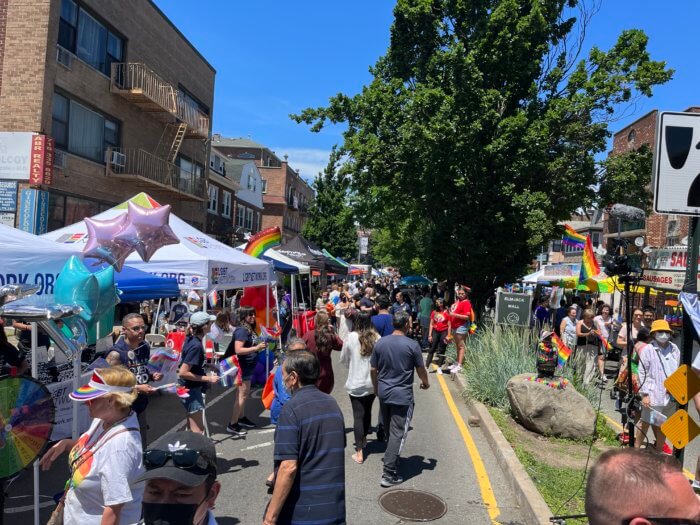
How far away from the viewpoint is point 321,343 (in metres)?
6.49

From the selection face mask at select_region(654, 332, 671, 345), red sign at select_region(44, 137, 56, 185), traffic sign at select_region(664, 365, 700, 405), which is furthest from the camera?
red sign at select_region(44, 137, 56, 185)

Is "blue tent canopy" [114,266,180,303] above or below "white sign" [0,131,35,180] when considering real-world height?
below

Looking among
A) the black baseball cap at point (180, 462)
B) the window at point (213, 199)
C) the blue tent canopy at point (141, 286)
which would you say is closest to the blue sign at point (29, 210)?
the blue tent canopy at point (141, 286)

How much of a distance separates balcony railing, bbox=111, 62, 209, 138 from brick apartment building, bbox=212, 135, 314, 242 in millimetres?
30376

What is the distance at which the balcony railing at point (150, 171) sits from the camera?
61.8 ft

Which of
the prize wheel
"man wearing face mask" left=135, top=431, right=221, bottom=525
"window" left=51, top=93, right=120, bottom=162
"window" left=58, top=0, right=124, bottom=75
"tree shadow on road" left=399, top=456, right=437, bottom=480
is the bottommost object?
"tree shadow on road" left=399, top=456, right=437, bottom=480

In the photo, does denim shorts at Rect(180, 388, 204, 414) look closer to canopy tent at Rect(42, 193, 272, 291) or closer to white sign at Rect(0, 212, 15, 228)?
canopy tent at Rect(42, 193, 272, 291)

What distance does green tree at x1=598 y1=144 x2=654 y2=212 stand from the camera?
14.6 meters

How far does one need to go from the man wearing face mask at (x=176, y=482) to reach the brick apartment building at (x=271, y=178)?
52.3 metres

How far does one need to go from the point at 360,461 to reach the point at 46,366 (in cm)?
384

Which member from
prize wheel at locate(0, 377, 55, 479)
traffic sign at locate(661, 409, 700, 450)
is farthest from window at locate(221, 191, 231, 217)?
traffic sign at locate(661, 409, 700, 450)

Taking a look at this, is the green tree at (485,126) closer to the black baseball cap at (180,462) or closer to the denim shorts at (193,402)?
the denim shorts at (193,402)

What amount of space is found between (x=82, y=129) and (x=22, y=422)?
51.8ft

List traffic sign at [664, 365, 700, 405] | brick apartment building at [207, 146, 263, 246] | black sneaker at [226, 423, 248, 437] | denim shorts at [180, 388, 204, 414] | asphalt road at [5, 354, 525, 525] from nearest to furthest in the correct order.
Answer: traffic sign at [664, 365, 700, 405], asphalt road at [5, 354, 525, 525], denim shorts at [180, 388, 204, 414], black sneaker at [226, 423, 248, 437], brick apartment building at [207, 146, 263, 246]
